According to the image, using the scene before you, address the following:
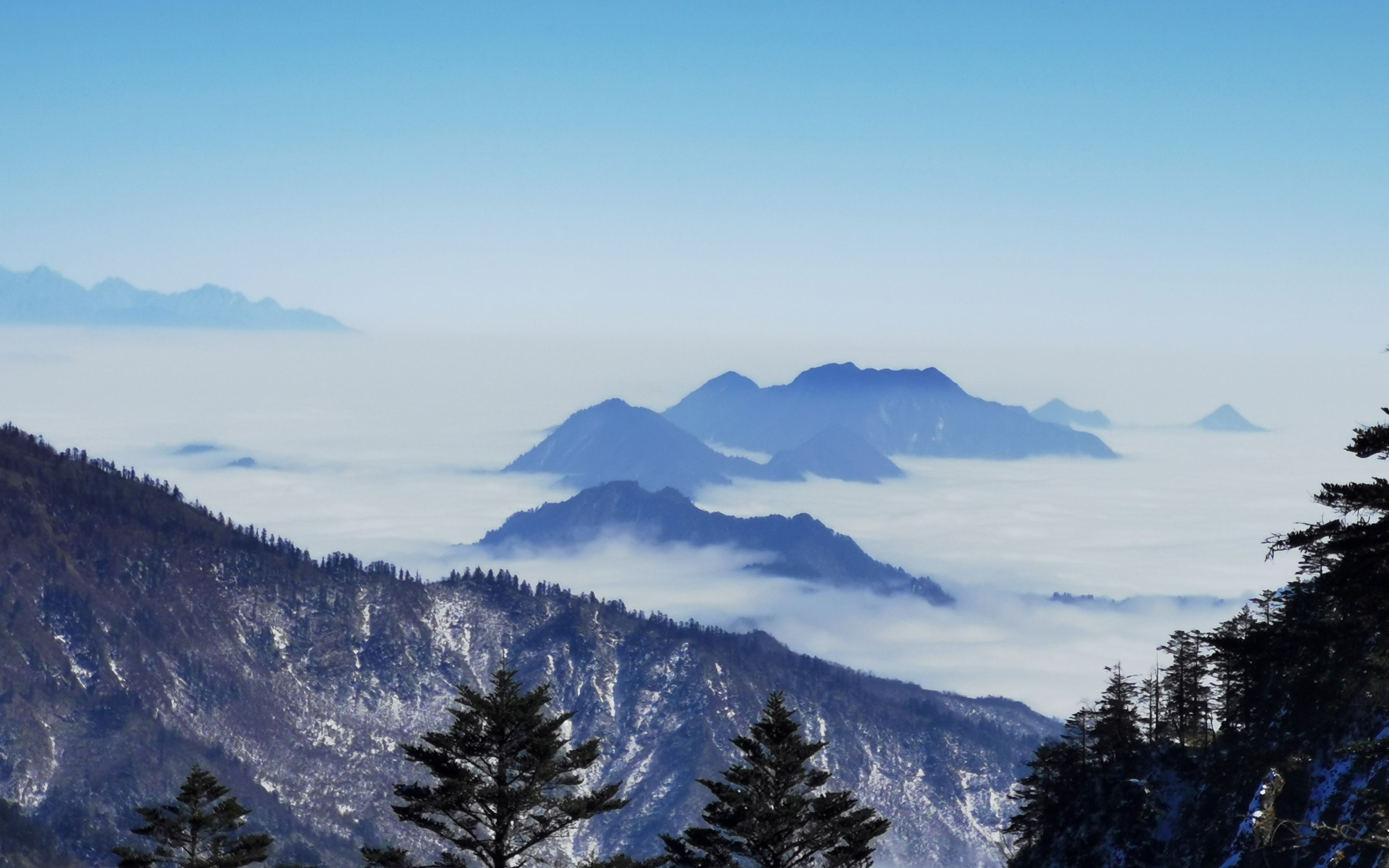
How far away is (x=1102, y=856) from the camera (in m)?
103

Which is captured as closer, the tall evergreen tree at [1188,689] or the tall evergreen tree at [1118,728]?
the tall evergreen tree at [1118,728]

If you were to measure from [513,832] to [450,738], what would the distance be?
4.00 metres

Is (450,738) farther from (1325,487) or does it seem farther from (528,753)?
(1325,487)

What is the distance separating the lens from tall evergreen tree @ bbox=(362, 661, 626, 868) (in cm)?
4644

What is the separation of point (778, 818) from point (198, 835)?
28530 mm

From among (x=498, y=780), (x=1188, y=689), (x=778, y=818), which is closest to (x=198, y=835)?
(x=498, y=780)

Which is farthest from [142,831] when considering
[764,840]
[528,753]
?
[764,840]

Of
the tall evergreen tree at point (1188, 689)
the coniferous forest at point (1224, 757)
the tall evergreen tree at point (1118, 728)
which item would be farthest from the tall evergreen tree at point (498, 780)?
the tall evergreen tree at point (1188, 689)

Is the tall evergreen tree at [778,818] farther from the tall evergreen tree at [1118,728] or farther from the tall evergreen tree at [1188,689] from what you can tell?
the tall evergreen tree at [1188,689]

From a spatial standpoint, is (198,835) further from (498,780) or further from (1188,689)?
(1188,689)

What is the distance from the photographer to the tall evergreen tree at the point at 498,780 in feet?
152

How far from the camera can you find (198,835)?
63.4 meters

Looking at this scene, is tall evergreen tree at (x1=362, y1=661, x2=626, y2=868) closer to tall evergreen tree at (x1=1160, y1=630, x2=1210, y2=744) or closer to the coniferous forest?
the coniferous forest

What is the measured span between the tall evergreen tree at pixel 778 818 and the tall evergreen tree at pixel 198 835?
21614 mm
